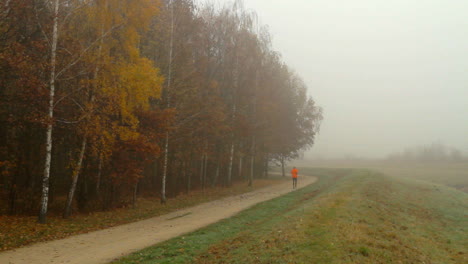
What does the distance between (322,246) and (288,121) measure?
39208 millimetres

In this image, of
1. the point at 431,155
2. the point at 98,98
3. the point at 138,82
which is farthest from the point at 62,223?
the point at 431,155

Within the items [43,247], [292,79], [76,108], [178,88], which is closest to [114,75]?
[76,108]

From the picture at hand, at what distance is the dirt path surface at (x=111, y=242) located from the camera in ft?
33.0

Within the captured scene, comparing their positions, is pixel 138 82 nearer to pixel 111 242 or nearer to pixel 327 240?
pixel 111 242

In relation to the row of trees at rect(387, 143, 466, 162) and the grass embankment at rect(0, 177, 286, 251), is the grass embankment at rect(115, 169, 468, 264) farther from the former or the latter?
the row of trees at rect(387, 143, 466, 162)

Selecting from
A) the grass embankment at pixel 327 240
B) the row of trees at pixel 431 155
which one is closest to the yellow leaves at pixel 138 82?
the grass embankment at pixel 327 240

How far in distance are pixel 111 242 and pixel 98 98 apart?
26.8ft

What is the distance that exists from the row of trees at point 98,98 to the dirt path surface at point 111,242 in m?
3.67

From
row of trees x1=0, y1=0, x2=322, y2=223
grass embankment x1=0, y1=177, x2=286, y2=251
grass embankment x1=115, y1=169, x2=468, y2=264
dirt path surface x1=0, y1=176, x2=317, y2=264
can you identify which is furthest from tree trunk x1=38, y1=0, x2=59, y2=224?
grass embankment x1=115, y1=169, x2=468, y2=264

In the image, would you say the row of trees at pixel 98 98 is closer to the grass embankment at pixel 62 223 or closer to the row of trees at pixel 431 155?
the grass embankment at pixel 62 223

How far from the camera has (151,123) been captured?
1991 centimetres

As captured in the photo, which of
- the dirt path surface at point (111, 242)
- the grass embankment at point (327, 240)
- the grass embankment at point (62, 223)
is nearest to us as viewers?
the grass embankment at point (327, 240)

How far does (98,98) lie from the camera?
17.3m

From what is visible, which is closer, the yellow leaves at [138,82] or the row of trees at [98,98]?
the row of trees at [98,98]
